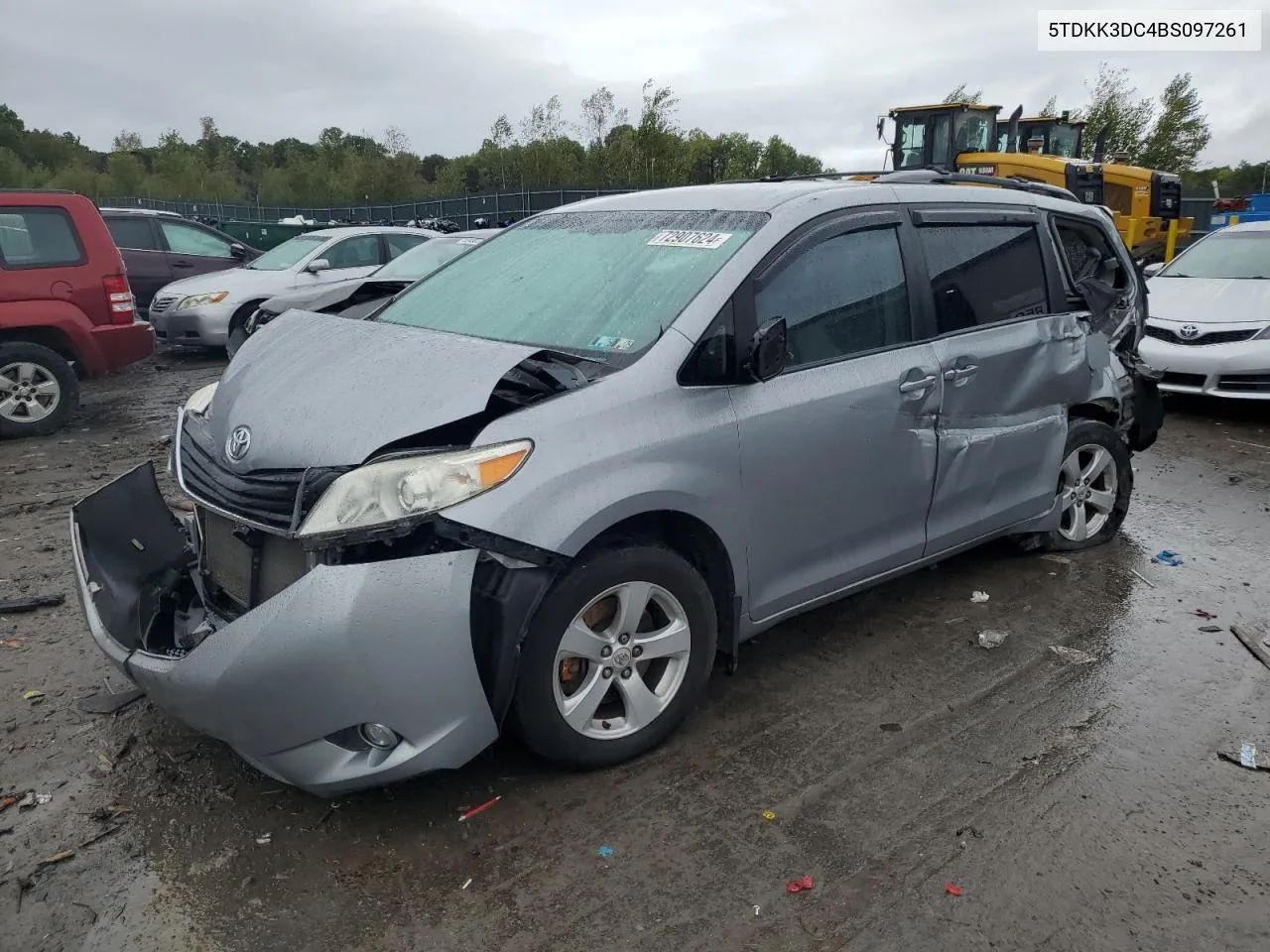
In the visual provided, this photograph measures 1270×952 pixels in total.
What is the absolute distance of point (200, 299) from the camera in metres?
11.3

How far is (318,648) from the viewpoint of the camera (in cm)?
254

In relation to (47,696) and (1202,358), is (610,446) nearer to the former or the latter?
(47,696)

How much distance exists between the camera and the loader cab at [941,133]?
1611cm

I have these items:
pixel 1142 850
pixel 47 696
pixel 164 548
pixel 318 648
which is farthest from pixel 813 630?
pixel 47 696

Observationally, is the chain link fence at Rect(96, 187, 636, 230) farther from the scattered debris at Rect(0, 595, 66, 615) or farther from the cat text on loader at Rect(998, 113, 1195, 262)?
the scattered debris at Rect(0, 595, 66, 615)

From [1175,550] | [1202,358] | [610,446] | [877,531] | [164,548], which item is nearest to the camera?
[610,446]

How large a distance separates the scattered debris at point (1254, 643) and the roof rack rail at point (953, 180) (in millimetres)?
2336

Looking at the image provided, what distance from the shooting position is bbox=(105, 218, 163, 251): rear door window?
1304 cm

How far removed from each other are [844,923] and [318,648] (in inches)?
61.9

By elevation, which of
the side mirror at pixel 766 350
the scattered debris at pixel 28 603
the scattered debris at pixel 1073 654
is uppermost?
the side mirror at pixel 766 350

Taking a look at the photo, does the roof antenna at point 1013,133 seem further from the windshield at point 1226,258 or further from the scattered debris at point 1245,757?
the scattered debris at point 1245,757

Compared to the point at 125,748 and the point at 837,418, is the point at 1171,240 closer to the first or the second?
the point at 837,418

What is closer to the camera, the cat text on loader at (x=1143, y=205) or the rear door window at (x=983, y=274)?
the rear door window at (x=983, y=274)

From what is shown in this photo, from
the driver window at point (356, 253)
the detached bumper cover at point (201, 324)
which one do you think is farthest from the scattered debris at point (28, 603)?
the driver window at point (356, 253)
